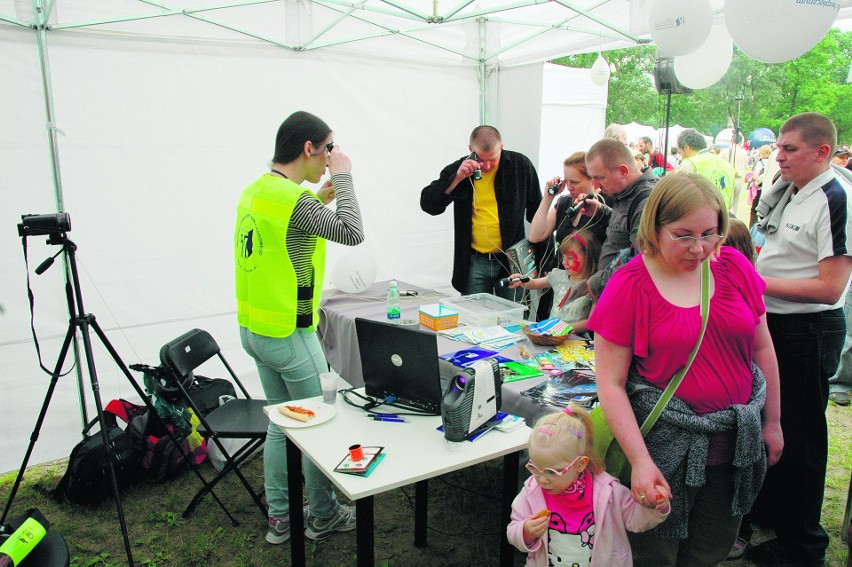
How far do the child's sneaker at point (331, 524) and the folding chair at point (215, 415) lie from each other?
307mm

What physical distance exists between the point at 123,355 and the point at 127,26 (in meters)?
1.93

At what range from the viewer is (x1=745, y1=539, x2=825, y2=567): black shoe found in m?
2.21

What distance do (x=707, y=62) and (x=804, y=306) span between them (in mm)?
2509

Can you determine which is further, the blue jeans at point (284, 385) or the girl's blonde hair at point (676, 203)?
the blue jeans at point (284, 385)

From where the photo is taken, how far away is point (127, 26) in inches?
132

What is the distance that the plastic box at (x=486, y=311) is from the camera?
115 inches

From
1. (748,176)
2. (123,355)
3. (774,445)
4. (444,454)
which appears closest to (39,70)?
(123,355)

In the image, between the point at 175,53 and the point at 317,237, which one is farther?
the point at 175,53

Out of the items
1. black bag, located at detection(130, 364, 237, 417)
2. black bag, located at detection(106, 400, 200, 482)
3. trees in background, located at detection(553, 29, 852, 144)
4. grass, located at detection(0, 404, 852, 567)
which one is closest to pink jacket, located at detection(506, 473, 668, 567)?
grass, located at detection(0, 404, 852, 567)

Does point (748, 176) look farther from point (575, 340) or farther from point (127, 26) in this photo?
point (127, 26)

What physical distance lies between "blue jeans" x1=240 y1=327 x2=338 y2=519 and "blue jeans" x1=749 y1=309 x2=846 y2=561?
1750 millimetres

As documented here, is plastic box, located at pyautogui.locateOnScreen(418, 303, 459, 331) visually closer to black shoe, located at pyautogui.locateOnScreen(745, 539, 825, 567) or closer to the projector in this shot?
the projector

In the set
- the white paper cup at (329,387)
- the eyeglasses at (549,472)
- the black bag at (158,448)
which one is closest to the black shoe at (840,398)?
the eyeglasses at (549,472)

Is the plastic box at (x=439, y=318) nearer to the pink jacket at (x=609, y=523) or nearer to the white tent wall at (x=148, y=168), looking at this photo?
the pink jacket at (x=609, y=523)
